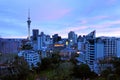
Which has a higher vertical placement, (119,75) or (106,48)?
(106,48)

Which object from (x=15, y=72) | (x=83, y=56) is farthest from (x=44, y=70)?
(x=15, y=72)

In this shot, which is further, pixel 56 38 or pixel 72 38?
pixel 56 38

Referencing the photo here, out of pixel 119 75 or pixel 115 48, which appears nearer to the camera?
pixel 119 75

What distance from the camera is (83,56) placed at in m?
17.4

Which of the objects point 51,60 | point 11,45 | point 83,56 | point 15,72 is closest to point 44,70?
point 51,60

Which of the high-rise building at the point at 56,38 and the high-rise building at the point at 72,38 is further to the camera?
the high-rise building at the point at 56,38

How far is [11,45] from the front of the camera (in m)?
22.6

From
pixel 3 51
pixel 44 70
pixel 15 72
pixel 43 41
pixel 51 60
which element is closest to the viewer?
pixel 15 72

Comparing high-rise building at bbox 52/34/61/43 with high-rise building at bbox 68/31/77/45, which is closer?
high-rise building at bbox 68/31/77/45

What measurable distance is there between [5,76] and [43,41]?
24629mm

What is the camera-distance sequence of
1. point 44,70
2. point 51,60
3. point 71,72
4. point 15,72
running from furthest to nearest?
point 51,60
point 44,70
point 71,72
point 15,72

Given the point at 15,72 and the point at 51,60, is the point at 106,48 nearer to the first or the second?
the point at 51,60

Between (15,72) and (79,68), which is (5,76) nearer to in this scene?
(15,72)

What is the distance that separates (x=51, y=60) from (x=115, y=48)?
4.83 metres
